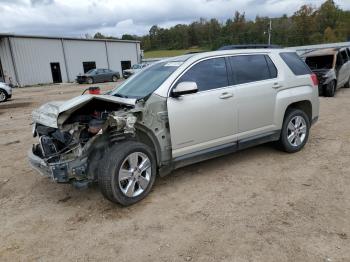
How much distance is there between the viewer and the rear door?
480 centimetres

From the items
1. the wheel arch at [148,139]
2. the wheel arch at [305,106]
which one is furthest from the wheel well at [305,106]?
the wheel arch at [148,139]

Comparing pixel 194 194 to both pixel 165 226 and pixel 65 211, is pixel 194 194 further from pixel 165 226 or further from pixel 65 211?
pixel 65 211

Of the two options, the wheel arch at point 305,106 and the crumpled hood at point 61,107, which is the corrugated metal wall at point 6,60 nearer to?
the crumpled hood at point 61,107

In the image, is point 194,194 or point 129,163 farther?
point 194,194

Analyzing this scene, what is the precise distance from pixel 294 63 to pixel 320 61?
27.2 ft

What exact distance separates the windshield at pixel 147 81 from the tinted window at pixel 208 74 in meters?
0.24

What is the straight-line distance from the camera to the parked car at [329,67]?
11.9 m

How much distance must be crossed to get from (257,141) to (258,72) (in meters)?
1.11

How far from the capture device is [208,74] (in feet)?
15.0

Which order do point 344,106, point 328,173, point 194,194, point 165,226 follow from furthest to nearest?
point 344,106 < point 328,173 < point 194,194 < point 165,226

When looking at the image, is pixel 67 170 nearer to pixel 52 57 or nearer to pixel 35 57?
pixel 35 57

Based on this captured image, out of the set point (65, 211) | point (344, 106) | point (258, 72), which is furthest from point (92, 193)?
point (344, 106)

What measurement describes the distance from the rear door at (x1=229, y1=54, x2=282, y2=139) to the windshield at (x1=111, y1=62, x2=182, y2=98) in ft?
3.34

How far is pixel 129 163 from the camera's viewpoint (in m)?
3.87
